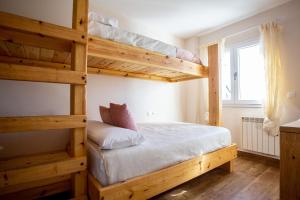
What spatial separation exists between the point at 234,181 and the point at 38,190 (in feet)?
7.06

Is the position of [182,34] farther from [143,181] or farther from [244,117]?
[143,181]

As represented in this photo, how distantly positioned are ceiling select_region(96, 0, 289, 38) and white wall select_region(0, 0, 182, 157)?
0.22 meters

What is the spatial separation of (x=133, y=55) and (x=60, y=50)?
73cm

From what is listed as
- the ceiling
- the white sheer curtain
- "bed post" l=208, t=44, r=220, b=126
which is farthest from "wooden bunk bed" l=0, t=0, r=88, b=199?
the white sheer curtain

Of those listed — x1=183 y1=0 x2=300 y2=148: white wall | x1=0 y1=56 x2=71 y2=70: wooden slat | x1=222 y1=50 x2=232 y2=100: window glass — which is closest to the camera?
x1=0 y1=56 x2=71 y2=70: wooden slat

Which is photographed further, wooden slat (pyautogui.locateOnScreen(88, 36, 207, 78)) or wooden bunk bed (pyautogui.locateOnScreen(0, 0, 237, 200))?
wooden slat (pyautogui.locateOnScreen(88, 36, 207, 78))

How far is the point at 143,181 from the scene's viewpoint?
1.30m

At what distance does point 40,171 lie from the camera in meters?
1.07

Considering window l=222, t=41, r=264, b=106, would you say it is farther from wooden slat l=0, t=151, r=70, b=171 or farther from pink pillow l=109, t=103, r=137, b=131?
wooden slat l=0, t=151, r=70, b=171

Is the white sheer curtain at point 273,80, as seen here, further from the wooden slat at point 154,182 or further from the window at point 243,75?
the wooden slat at point 154,182

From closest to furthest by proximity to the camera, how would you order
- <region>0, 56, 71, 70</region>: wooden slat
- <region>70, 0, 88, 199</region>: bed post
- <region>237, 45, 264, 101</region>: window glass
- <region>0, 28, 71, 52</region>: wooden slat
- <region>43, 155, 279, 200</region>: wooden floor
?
<region>0, 28, 71, 52</region>: wooden slat < <region>70, 0, 88, 199</region>: bed post < <region>43, 155, 279, 200</region>: wooden floor < <region>0, 56, 71, 70</region>: wooden slat < <region>237, 45, 264, 101</region>: window glass

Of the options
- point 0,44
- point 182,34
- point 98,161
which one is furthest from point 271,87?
point 0,44

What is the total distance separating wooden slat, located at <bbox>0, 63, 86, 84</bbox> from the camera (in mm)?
995

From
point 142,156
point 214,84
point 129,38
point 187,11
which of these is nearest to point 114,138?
point 142,156
